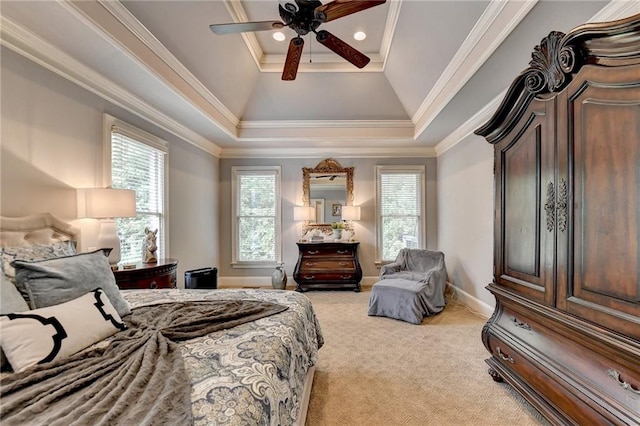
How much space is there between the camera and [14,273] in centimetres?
145

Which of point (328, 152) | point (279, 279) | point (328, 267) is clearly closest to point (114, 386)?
point (279, 279)

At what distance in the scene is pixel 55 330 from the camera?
3.99 feet

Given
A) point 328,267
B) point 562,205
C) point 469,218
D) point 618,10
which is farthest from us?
point 328,267

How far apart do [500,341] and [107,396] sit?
2423 mm

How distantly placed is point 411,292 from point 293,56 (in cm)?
289

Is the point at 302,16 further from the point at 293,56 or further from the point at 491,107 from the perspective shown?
the point at 491,107

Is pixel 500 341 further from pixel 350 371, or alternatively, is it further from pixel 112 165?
pixel 112 165

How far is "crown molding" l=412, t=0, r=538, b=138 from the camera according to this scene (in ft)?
7.00

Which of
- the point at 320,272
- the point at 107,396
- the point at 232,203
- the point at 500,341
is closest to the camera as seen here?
the point at 107,396

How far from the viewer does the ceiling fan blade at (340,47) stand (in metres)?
2.37

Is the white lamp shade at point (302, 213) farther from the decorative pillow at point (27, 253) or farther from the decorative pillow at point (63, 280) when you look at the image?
the decorative pillow at point (63, 280)

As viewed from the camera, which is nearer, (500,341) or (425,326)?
(500,341)

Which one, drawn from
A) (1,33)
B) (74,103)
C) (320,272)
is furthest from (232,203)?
Result: (1,33)

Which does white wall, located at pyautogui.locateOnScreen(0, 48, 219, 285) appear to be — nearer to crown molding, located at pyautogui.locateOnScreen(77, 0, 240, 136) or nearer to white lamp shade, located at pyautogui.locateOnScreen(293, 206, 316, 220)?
crown molding, located at pyautogui.locateOnScreen(77, 0, 240, 136)
